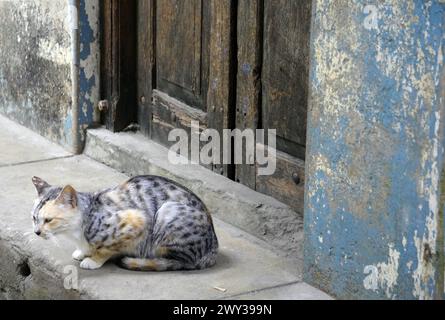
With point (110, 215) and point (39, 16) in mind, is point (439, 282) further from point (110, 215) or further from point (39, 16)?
point (39, 16)

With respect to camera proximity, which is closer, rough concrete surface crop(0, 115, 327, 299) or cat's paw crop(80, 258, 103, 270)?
rough concrete surface crop(0, 115, 327, 299)

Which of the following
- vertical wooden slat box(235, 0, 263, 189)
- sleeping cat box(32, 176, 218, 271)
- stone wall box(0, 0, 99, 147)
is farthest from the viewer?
stone wall box(0, 0, 99, 147)

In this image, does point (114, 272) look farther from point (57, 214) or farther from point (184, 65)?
point (184, 65)

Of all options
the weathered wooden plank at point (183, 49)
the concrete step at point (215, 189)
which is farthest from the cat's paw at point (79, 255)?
the weathered wooden plank at point (183, 49)

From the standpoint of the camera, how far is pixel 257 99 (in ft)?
19.0

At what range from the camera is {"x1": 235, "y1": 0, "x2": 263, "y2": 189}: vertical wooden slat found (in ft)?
18.7

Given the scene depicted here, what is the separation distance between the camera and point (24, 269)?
554cm

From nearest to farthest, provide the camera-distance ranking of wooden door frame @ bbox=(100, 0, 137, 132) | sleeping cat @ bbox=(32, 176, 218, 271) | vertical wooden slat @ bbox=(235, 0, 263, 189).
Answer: sleeping cat @ bbox=(32, 176, 218, 271) → vertical wooden slat @ bbox=(235, 0, 263, 189) → wooden door frame @ bbox=(100, 0, 137, 132)

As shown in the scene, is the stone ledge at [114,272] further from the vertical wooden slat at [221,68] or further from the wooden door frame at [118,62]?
the wooden door frame at [118,62]

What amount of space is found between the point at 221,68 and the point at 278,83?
0.46m

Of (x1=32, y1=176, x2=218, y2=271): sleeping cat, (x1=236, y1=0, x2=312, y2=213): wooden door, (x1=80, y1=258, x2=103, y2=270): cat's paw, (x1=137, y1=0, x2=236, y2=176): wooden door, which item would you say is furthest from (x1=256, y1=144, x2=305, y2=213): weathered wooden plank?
(x1=80, y1=258, x2=103, y2=270): cat's paw

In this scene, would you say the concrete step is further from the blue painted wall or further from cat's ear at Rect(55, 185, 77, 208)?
cat's ear at Rect(55, 185, 77, 208)

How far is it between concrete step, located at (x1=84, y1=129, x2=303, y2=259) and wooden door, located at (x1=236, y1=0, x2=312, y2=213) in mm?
107

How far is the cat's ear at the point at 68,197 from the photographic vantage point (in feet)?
16.3
